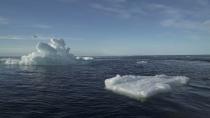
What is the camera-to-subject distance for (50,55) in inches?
1745

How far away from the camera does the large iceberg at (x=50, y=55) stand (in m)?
43.7

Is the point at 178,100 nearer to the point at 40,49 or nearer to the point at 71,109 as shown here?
the point at 71,109

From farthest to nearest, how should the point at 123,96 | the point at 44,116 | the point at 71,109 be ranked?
the point at 123,96 < the point at 71,109 < the point at 44,116

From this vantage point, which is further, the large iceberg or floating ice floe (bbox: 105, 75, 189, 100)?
the large iceberg

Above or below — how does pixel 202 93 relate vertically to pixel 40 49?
below

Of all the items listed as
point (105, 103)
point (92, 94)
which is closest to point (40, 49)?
point (92, 94)

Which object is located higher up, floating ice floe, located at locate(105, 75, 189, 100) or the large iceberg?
the large iceberg

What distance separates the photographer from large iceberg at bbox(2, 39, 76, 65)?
1719 inches

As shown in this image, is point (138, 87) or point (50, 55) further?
point (50, 55)

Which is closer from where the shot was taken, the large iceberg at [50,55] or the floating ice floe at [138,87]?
the floating ice floe at [138,87]

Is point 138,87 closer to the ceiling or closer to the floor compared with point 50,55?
closer to the floor

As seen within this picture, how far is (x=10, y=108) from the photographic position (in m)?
11.7

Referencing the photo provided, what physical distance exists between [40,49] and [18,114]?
34.3 metres

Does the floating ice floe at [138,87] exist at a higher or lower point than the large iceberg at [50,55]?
lower
